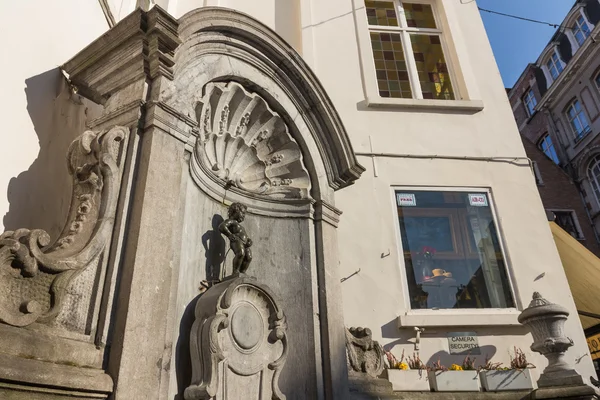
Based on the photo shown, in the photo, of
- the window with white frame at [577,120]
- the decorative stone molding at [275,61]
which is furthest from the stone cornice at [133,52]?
the window with white frame at [577,120]

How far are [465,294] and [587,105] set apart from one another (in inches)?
558

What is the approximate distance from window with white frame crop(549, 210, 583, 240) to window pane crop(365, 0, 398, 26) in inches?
391

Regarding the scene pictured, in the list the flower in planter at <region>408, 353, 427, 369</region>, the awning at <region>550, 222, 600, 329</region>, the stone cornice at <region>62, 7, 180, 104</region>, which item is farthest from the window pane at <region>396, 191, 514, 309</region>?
the stone cornice at <region>62, 7, 180, 104</region>

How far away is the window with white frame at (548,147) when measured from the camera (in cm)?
1858

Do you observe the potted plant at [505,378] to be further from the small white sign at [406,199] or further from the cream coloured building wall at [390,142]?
the small white sign at [406,199]

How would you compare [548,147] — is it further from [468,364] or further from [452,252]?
[468,364]

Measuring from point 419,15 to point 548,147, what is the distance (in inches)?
509

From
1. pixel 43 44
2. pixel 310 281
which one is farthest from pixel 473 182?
pixel 43 44

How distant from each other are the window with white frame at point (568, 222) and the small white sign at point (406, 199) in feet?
35.8

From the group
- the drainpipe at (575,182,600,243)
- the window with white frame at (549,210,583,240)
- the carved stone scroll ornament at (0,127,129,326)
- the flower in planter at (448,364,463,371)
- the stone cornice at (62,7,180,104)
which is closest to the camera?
the carved stone scroll ornament at (0,127,129,326)

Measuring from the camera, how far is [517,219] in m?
6.52

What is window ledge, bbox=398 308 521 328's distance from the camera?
18.2 ft

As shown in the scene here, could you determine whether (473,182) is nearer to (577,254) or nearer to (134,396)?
(577,254)

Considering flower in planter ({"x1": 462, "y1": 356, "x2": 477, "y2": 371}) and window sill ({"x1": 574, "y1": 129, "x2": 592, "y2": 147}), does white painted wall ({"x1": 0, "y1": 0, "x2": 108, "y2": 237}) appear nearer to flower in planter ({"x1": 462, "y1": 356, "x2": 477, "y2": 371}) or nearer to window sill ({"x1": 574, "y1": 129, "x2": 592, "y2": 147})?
flower in planter ({"x1": 462, "y1": 356, "x2": 477, "y2": 371})
